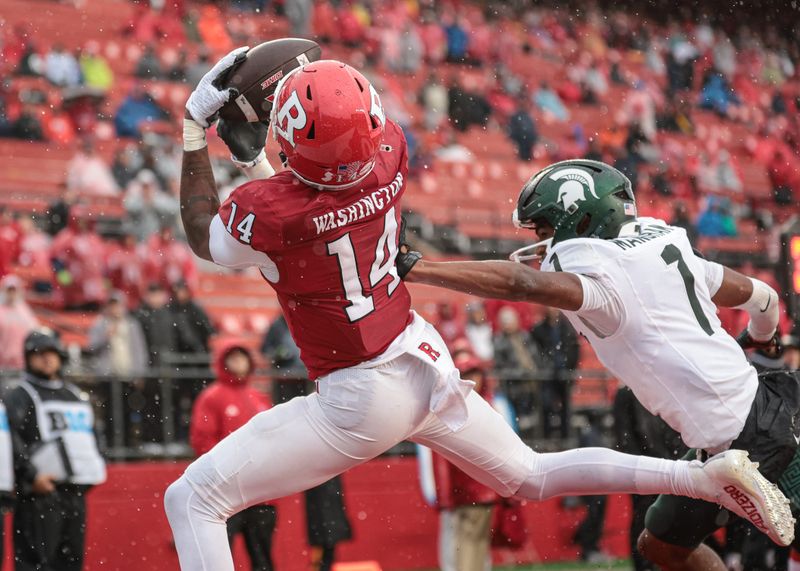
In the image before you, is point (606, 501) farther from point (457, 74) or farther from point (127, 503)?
point (457, 74)

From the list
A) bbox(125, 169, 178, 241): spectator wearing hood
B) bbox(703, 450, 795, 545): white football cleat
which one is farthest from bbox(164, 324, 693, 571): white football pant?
bbox(125, 169, 178, 241): spectator wearing hood

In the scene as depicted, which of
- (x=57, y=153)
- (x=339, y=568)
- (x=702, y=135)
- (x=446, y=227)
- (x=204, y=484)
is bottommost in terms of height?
(x=702, y=135)

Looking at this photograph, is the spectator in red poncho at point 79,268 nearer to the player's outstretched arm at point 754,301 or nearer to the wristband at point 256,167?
the wristband at point 256,167

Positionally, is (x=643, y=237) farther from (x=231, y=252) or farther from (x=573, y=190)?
(x=231, y=252)

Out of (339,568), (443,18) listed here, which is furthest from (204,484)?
(443,18)

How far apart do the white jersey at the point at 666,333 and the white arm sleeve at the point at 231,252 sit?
96 centimetres

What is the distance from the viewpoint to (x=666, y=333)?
13.9 feet

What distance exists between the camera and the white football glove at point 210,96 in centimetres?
426

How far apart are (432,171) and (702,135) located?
Answer: 20.4 feet

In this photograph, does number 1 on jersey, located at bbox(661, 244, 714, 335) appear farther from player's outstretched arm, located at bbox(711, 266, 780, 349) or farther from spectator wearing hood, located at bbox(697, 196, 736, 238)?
spectator wearing hood, located at bbox(697, 196, 736, 238)

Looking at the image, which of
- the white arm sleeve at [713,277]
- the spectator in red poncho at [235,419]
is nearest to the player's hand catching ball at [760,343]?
the white arm sleeve at [713,277]

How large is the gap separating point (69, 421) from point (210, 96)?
139 inches

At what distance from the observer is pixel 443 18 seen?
1970cm

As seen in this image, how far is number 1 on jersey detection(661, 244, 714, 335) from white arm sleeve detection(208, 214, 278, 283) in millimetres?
1352
